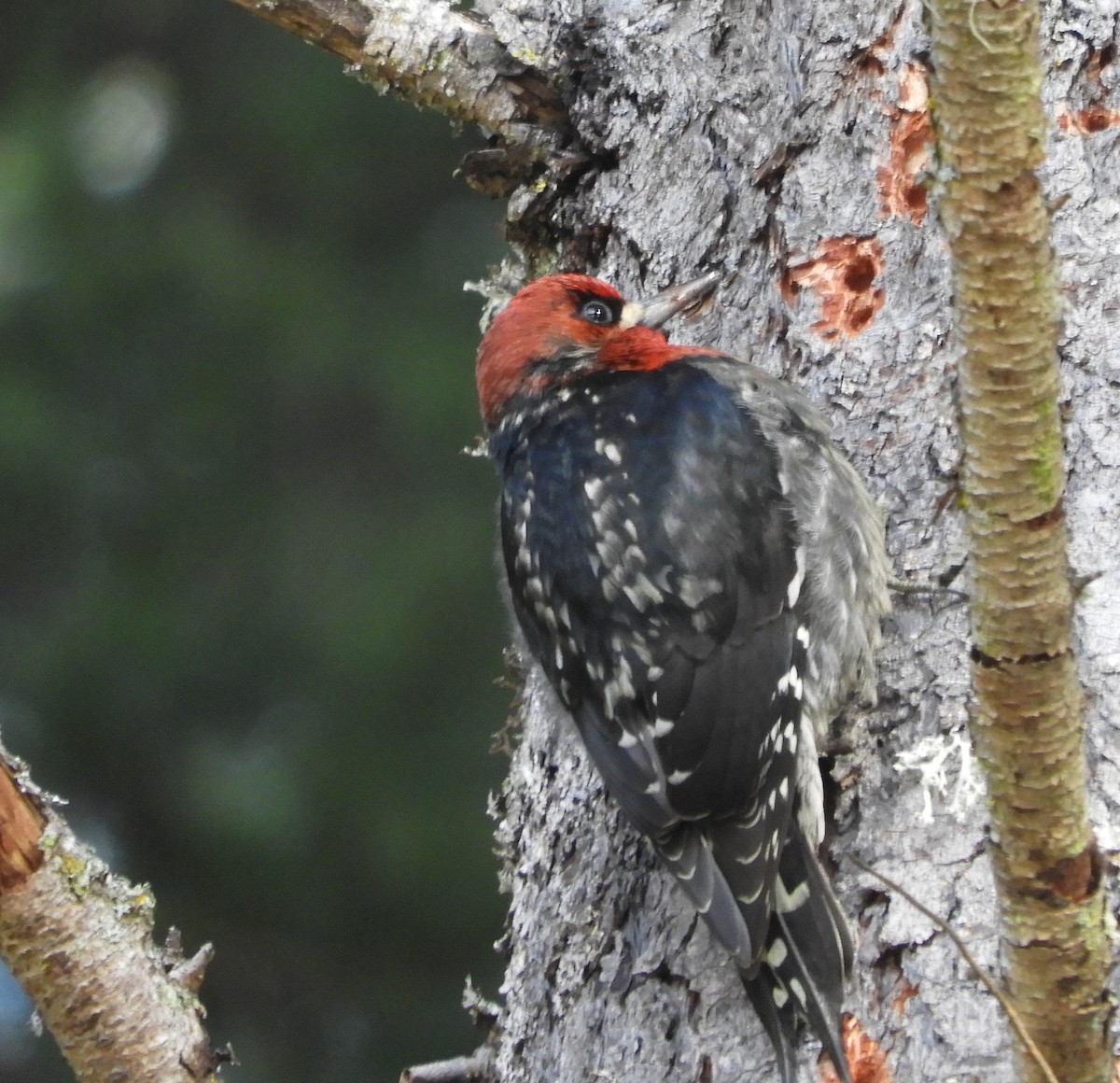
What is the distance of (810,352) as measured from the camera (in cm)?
285

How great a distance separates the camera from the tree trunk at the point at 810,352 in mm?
2438

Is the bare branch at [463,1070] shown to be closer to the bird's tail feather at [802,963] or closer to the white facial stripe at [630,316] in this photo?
the bird's tail feather at [802,963]

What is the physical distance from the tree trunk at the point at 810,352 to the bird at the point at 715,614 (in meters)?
0.06

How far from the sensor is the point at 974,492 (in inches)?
68.9

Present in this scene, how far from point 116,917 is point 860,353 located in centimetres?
143

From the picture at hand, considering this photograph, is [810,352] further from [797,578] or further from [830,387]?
[797,578]

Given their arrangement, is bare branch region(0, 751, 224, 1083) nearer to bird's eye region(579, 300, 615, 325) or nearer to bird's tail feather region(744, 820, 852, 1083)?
bird's tail feather region(744, 820, 852, 1083)

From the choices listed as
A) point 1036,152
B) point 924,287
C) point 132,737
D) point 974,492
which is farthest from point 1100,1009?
point 132,737

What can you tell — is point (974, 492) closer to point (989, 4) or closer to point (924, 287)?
point (989, 4)

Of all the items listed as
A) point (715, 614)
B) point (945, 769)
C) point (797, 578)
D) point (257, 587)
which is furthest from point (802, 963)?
point (257, 587)

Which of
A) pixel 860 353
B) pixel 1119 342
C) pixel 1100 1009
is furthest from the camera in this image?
pixel 860 353

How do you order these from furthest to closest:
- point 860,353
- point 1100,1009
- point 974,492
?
point 860,353 < point 1100,1009 < point 974,492

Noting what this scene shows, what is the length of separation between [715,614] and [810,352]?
0.48 m

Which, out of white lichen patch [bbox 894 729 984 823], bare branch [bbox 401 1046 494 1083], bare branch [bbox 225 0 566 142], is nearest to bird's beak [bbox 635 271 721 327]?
bare branch [bbox 225 0 566 142]
